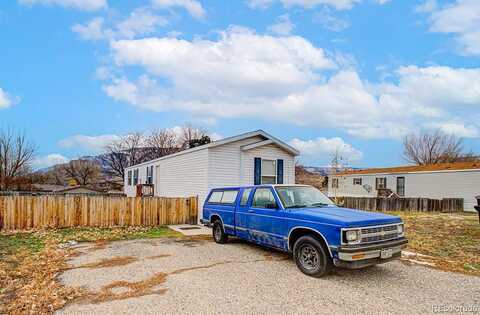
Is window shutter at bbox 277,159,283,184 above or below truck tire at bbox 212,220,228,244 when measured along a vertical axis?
above

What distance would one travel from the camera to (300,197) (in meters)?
7.14

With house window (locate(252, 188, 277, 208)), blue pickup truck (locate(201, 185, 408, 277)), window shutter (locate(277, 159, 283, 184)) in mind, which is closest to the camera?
blue pickup truck (locate(201, 185, 408, 277))

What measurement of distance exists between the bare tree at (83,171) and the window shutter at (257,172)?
46.5m

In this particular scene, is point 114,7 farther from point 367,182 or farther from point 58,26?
point 367,182

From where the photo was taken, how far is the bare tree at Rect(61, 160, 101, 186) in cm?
5419

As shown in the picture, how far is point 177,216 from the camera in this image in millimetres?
13453

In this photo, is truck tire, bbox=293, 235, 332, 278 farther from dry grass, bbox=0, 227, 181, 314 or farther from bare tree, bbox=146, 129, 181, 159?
bare tree, bbox=146, 129, 181, 159

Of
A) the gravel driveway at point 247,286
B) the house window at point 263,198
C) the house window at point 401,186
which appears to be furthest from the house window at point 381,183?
the house window at point 263,198

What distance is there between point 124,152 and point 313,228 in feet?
150

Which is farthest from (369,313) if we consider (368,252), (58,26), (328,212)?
(58,26)

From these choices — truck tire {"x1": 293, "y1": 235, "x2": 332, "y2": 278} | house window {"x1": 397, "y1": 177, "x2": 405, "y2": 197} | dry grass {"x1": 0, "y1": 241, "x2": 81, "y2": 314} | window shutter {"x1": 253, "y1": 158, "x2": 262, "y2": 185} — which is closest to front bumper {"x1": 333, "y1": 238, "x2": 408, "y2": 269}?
truck tire {"x1": 293, "y1": 235, "x2": 332, "y2": 278}

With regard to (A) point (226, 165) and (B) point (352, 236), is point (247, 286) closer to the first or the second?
(B) point (352, 236)

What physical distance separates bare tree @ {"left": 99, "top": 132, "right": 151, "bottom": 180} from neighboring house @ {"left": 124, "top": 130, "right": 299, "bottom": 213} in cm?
3241

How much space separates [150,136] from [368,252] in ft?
148
